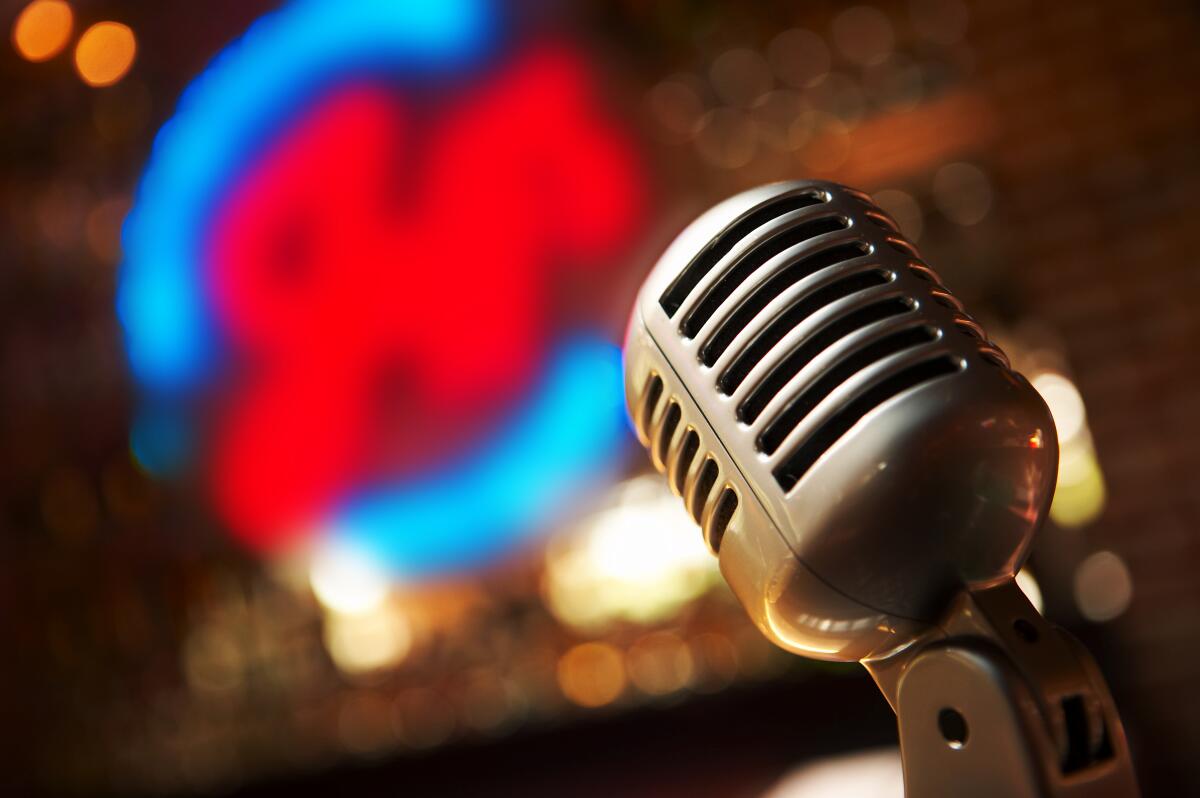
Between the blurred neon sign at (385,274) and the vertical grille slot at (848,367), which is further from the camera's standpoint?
the blurred neon sign at (385,274)

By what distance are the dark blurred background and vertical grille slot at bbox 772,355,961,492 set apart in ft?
5.60

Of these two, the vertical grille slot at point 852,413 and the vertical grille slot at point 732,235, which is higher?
the vertical grille slot at point 732,235

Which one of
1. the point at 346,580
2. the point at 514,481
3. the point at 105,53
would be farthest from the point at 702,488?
the point at 105,53

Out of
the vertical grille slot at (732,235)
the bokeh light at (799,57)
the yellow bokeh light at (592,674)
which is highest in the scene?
the vertical grille slot at (732,235)

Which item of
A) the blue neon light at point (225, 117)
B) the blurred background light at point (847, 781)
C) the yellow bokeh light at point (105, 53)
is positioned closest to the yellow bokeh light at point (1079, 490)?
the blurred background light at point (847, 781)

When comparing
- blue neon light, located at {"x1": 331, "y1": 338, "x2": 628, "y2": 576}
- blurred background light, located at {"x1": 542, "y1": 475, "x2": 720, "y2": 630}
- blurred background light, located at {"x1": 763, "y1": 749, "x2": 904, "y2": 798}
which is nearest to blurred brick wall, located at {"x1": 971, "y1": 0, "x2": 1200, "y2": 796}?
blurred background light, located at {"x1": 763, "y1": 749, "x2": 904, "y2": 798}

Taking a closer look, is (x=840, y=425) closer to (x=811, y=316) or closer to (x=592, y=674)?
(x=811, y=316)

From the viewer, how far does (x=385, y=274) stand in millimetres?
2725

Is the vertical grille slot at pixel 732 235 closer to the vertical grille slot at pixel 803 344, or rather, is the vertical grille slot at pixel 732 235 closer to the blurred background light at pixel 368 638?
the vertical grille slot at pixel 803 344

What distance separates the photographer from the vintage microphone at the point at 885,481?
460 millimetres

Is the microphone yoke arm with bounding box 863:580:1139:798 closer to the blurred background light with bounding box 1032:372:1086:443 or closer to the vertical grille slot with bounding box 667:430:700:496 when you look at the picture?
the vertical grille slot with bounding box 667:430:700:496

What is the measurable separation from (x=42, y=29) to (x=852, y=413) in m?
3.35

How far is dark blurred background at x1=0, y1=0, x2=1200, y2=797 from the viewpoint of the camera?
7.47 ft

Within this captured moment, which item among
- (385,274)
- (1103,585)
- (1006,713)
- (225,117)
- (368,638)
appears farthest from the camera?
(225,117)
